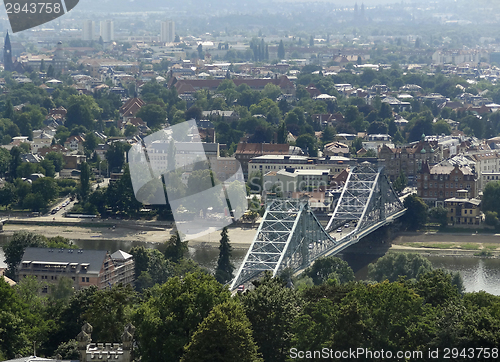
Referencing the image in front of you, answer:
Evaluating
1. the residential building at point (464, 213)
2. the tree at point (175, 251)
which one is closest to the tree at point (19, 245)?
the tree at point (175, 251)

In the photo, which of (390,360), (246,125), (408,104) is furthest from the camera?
(408,104)

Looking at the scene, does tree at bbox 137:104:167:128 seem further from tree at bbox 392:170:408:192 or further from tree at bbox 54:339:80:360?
tree at bbox 54:339:80:360

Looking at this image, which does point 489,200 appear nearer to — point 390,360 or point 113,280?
point 113,280

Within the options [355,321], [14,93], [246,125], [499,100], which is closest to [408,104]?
[499,100]

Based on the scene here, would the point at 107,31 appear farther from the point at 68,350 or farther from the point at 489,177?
the point at 68,350

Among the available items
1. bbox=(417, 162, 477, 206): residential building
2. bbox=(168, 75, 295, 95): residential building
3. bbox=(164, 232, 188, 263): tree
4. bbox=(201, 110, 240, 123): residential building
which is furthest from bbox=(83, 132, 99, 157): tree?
bbox=(168, 75, 295, 95): residential building

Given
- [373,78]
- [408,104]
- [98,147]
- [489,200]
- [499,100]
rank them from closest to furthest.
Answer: [489,200], [98,147], [408,104], [499,100], [373,78]
